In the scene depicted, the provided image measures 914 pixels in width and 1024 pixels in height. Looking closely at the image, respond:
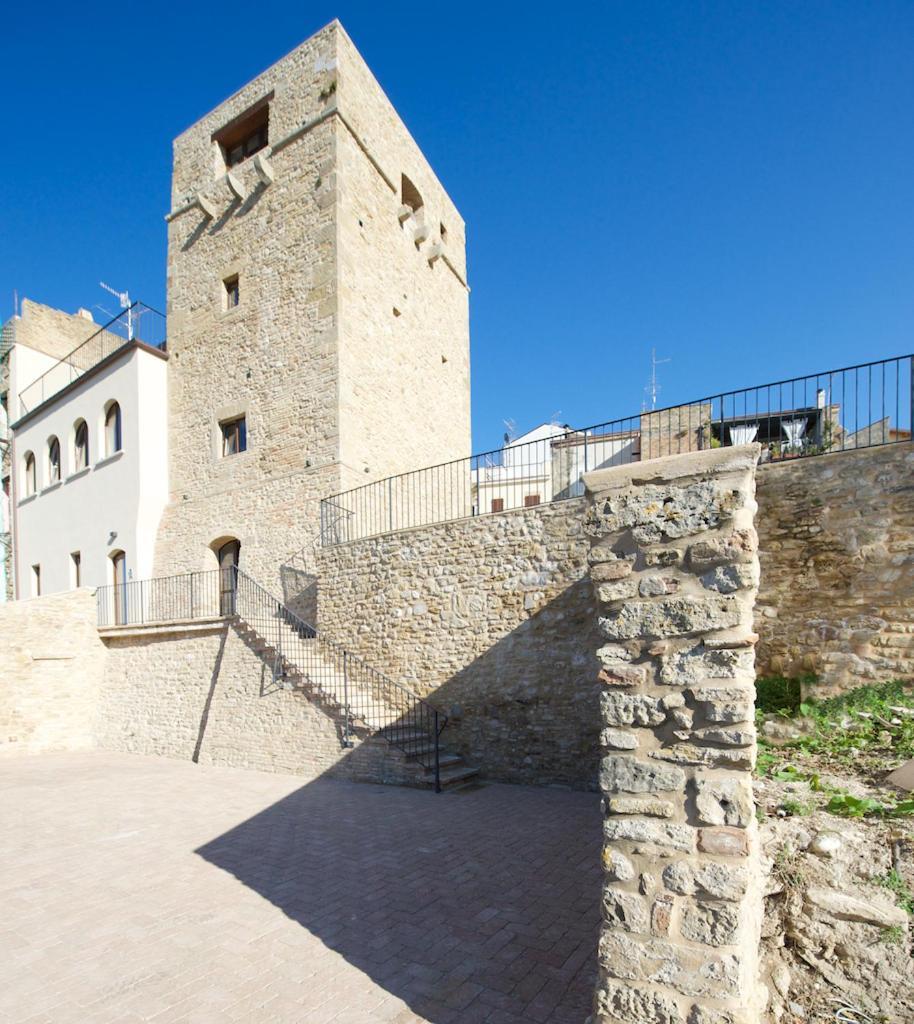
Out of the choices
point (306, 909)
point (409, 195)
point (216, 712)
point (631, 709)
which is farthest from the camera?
point (409, 195)

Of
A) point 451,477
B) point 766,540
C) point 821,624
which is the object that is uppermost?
point 451,477

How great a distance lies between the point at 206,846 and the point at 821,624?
7.54 m

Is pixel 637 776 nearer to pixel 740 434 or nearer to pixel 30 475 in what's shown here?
pixel 740 434

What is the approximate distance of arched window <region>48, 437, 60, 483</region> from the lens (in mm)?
19594

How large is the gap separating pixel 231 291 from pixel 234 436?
4.11 m

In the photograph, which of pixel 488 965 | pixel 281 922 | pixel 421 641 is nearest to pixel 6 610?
pixel 421 641

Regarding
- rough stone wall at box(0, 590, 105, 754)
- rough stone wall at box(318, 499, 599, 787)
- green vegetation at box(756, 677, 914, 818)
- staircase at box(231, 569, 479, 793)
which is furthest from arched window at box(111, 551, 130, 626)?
green vegetation at box(756, 677, 914, 818)

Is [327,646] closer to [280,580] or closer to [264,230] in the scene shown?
[280,580]

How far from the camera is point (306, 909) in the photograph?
15.8 feet

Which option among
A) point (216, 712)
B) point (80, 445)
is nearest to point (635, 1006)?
point (216, 712)

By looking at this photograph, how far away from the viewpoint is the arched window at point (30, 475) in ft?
66.5

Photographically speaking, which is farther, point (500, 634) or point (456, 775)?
point (500, 634)

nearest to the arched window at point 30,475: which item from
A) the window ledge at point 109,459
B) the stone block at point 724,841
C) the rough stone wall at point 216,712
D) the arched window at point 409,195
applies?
the window ledge at point 109,459

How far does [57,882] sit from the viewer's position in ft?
18.4
